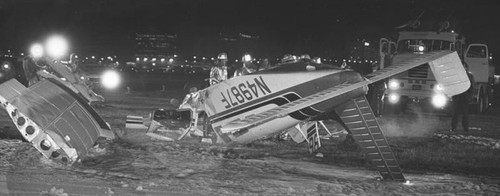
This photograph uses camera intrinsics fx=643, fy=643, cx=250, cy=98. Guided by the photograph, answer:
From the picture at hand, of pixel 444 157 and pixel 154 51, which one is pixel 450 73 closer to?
pixel 444 157

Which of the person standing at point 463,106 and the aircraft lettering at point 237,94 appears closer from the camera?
the aircraft lettering at point 237,94

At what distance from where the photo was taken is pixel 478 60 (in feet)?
71.7

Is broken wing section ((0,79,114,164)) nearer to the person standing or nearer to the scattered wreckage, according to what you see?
the scattered wreckage

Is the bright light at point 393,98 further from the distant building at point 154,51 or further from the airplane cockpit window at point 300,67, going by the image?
the distant building at point 154,51

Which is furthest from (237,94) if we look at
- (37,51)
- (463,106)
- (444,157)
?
(463,106)

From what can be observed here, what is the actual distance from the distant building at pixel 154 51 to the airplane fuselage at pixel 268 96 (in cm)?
4267

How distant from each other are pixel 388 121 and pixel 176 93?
11.9m

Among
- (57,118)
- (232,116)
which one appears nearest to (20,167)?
(57,118)

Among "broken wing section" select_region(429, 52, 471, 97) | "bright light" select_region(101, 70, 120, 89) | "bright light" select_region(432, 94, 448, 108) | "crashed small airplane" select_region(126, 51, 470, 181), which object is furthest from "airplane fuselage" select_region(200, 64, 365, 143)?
"bright light" select_region(101, 70, 120, 89)

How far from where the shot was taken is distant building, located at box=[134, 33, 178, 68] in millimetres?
51625

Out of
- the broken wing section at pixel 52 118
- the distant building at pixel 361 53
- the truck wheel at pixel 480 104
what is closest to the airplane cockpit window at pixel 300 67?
the broken wing section at pixel 52 118

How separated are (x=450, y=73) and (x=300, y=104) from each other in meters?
1.96

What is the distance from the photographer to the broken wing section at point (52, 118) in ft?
26.2

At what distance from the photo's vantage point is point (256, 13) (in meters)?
54.7
